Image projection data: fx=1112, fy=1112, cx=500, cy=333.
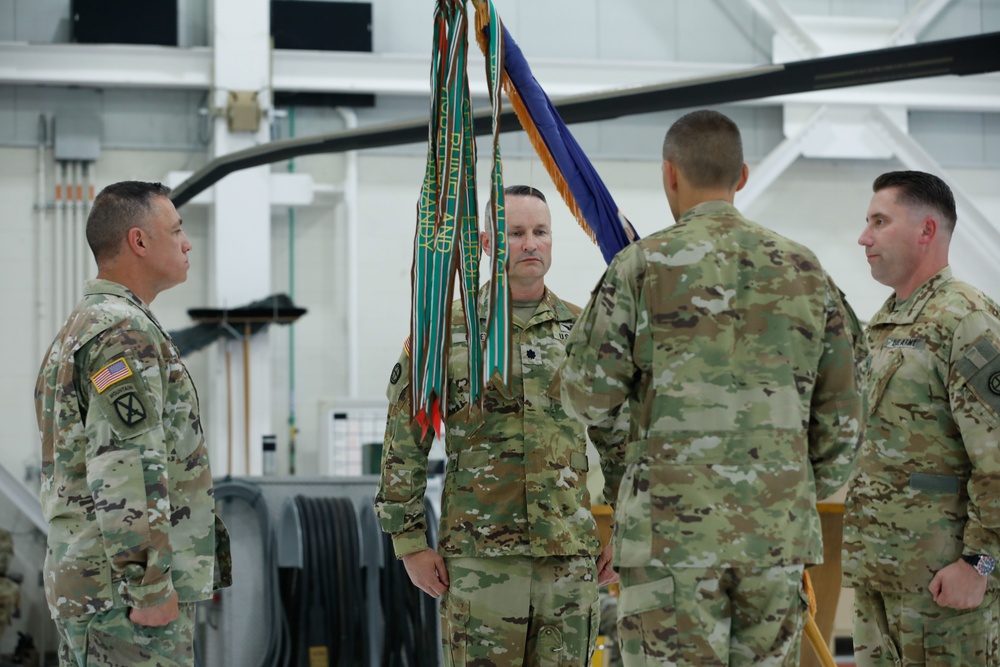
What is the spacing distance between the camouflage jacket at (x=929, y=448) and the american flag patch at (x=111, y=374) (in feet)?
6.07

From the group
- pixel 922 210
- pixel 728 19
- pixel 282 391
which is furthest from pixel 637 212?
pixel 922 210

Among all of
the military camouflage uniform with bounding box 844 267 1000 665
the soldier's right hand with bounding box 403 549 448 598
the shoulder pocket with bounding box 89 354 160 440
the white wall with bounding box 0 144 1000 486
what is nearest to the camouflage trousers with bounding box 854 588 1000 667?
the military camouflage uniform with bounding box 844 267 1000 665

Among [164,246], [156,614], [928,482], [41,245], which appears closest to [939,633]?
[928,482]

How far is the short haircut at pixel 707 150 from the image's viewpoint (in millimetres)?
2105

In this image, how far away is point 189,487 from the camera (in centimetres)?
254

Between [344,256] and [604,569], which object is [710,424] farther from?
[344,256]

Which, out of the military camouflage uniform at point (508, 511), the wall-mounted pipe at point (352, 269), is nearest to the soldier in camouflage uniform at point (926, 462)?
the military camouflage uniform at point (508, 511)

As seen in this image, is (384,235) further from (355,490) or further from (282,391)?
(355,490)

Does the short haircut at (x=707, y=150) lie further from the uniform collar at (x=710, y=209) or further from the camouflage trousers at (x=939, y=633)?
the camouflage trousers at (x=939, y=633)

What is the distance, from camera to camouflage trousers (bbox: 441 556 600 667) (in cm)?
249

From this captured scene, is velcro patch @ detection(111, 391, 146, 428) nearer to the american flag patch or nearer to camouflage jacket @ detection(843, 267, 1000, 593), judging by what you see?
the american flag patch

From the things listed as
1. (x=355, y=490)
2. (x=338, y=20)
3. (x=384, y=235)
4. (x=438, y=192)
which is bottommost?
(x=355, y=490)

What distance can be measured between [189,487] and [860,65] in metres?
3.26

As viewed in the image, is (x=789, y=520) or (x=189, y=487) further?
(x=189, y=487)
